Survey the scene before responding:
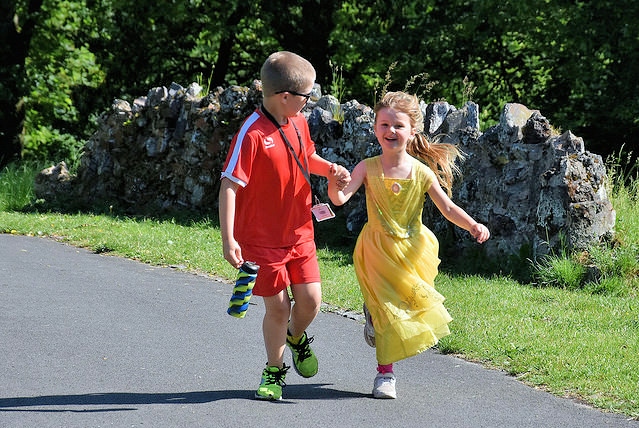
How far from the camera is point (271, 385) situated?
17.4ft

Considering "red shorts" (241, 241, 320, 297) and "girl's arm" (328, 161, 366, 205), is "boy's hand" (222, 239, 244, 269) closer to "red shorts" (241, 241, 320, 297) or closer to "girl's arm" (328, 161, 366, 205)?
"red shorts" (241, 241, 320, 297)

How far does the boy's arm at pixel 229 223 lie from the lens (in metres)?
4.92

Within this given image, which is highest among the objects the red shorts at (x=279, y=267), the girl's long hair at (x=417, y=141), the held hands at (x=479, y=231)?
the girl's long hair at (x=417, y=141)

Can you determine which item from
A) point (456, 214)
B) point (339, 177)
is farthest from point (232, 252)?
point (456, 214)

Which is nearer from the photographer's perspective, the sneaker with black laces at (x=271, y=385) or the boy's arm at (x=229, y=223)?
the boy's arm at (x=229, y=223)

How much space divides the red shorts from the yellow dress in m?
0.38

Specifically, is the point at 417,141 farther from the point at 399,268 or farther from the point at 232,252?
the point at 232,252

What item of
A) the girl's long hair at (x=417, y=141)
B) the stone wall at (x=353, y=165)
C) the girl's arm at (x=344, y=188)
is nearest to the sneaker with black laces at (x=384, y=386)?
the girl's arm at (x=344, y=188)

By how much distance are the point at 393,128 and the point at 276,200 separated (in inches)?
31.0

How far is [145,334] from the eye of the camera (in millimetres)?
6848

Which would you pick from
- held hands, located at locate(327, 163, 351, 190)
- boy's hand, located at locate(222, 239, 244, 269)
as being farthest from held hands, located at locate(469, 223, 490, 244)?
boy's hand, located at locate(222, 239, 244, 269)

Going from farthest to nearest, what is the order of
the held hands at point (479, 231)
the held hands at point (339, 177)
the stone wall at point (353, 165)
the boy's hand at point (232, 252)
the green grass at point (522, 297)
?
the stone wall at point (353, 165) → the green grass at point (522, 297) → the held hands at point (479, 231) → the held hands at point (339, 177) → the boy's hand at point (232, 252)

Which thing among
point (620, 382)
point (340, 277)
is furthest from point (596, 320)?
point (340, 277)

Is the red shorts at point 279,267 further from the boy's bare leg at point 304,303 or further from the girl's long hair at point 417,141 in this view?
the girl's long hair at point 417,141
